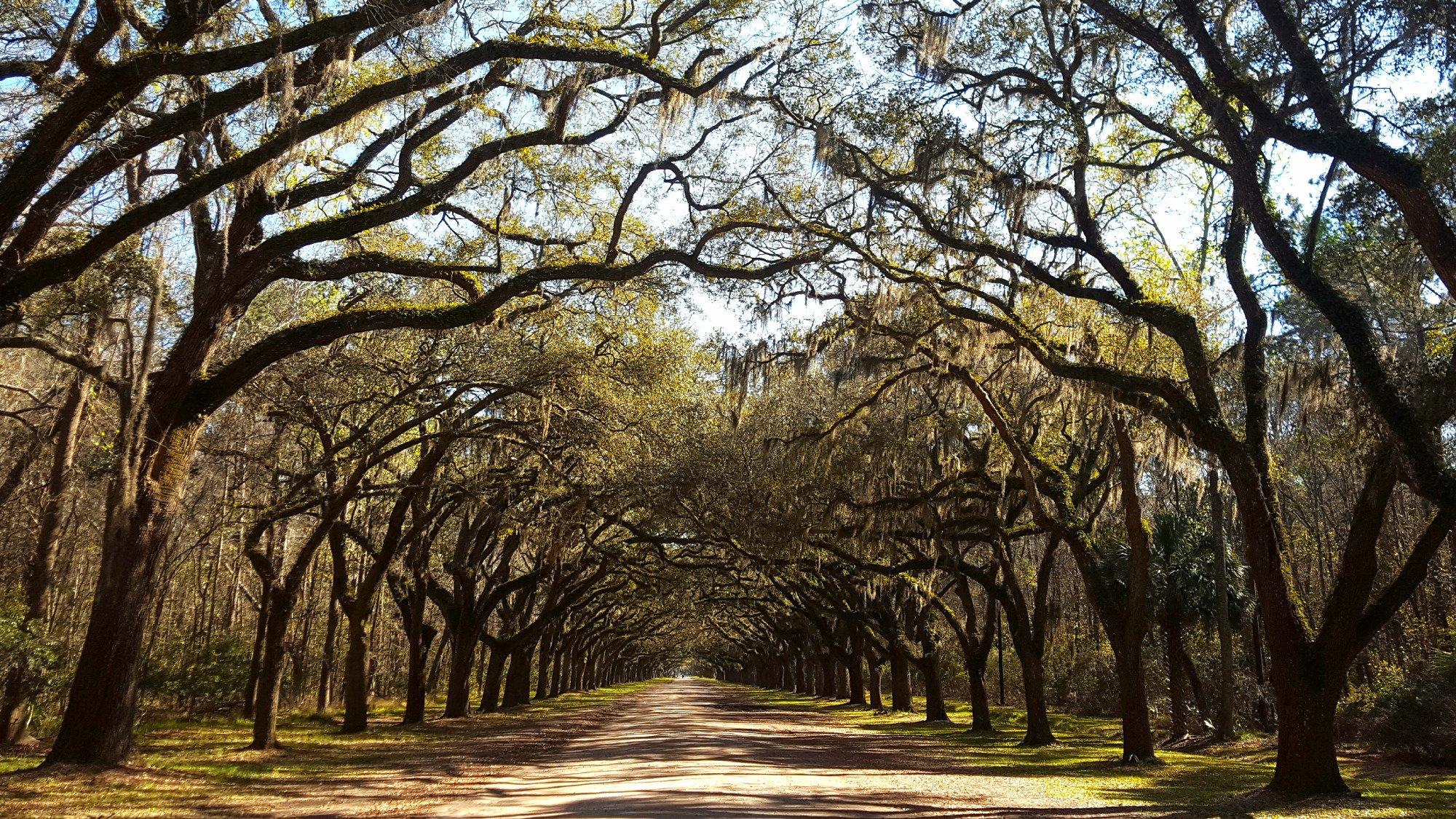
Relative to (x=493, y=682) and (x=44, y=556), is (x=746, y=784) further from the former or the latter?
(x=493, y=682)

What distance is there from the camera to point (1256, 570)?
9.56 m

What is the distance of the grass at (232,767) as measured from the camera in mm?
8148

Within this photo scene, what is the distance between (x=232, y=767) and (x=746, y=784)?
6631 mm

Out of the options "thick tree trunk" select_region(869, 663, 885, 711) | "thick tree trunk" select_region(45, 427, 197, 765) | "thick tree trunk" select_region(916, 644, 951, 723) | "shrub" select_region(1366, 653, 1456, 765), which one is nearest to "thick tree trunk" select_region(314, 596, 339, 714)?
"thick tree trunk" select_region(45, 427, 197, 765)

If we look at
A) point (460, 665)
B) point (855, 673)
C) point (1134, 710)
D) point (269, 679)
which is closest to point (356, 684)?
point (269, 679)

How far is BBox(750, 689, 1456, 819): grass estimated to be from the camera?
8656 millimetres

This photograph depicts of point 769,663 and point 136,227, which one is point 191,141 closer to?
point 136,227

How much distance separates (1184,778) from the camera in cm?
1236

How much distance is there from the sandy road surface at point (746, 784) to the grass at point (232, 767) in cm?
189

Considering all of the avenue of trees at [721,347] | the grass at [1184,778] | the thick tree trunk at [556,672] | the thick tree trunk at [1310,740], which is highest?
the avenue of trees at [721,347]

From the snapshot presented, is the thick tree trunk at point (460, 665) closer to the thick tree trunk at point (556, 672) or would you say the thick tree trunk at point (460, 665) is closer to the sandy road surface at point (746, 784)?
the sandy road surface at point (746, 784)

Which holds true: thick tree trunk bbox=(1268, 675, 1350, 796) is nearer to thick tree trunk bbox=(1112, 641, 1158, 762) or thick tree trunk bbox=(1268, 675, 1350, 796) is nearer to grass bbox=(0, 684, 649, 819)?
thick tree trunk bbox=(1112, 641, 1158, 762)

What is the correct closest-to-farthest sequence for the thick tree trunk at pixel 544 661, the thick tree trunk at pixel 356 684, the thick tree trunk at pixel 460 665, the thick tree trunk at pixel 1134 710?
the thick tree trunk at pixel 1134 710 < the thick tree trunk at pixel 356 684 < the thick tree trunk at pixel 460 665 < the thick tree trunk at pixel 544 661

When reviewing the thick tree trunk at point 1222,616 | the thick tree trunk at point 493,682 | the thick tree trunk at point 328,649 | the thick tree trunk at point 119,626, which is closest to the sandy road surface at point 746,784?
the thick tree trunk at point 119,626
